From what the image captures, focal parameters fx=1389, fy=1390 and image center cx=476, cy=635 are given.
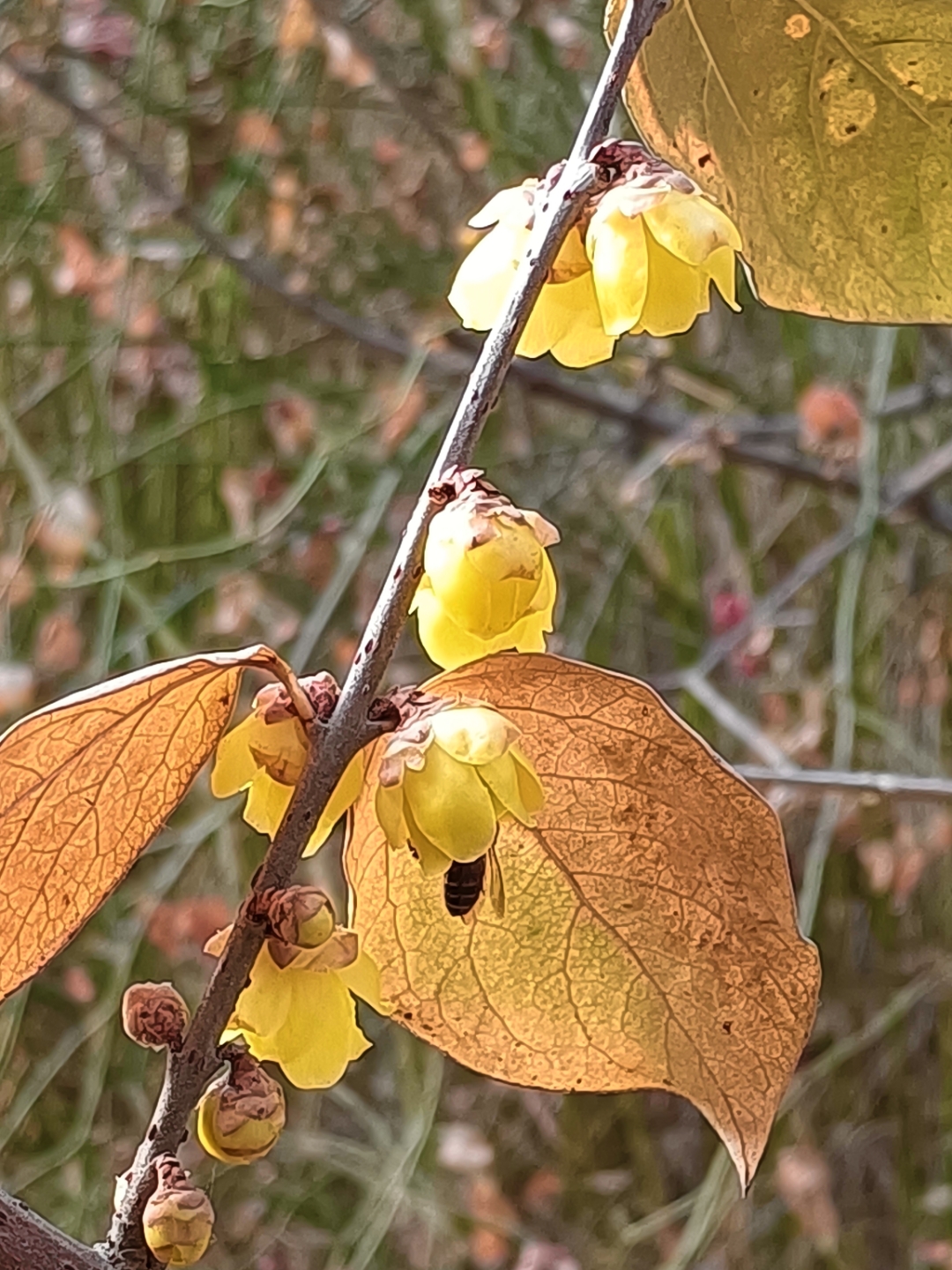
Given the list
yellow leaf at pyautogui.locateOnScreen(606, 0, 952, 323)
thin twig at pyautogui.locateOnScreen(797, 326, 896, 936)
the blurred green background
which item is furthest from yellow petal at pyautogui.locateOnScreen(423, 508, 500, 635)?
the blurred green background

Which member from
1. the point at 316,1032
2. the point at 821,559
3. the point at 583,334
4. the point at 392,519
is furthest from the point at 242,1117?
the point at 392,519

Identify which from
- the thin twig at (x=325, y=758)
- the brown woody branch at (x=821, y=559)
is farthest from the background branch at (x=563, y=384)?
the thin twig at (x=325, y=758)

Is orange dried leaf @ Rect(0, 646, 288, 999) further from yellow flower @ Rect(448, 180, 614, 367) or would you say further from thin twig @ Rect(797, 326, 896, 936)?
thin twig @ Rect(797, 326, 896, 936)

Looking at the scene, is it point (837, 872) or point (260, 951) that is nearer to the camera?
point (260, 951)

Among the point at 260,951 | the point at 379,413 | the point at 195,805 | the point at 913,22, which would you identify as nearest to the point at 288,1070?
the point at 260,951

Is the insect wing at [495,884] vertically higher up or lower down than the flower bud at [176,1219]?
lower down

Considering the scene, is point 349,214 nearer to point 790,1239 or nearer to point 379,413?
point 379,413

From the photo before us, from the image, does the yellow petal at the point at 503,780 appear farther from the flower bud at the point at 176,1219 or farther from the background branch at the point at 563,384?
the background branch at the point at 563,384
